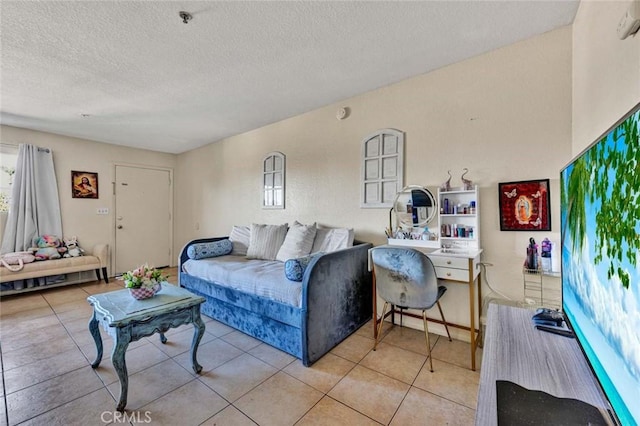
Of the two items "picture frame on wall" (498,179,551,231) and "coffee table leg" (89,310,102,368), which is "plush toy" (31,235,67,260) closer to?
"coffee table leg" (89,310,102,368)

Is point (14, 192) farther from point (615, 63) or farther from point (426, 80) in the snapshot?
point (615, 63)

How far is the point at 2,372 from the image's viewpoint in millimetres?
1913

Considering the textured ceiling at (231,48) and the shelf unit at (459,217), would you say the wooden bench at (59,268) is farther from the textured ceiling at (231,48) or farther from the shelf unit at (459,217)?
the shelf unit at (459,217)

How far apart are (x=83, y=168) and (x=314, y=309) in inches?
192

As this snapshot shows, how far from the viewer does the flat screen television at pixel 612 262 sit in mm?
526

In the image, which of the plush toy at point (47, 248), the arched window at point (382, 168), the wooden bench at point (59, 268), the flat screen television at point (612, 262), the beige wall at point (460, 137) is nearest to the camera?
the flat screen television at point (612, 262)

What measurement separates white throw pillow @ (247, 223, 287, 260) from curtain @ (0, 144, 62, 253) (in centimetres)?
338

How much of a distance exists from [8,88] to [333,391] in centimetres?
414

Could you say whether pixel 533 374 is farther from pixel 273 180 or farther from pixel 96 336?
pixel 273 180

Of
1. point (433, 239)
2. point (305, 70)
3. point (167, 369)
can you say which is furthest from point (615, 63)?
point (167, 369)

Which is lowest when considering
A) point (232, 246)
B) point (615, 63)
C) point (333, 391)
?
point (333, 391)

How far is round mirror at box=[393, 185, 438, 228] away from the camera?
2496 mm

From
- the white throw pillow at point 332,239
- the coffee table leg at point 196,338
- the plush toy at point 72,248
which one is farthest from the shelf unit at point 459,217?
the plush toy at point 72,248

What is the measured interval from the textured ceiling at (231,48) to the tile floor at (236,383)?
2.41 m
